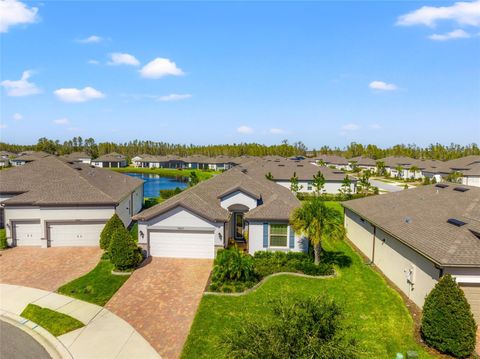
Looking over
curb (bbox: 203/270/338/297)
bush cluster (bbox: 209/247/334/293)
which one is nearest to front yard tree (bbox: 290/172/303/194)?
bush cluster (bbox: 209/247/334/293)

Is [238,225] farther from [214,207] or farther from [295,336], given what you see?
[295,336]

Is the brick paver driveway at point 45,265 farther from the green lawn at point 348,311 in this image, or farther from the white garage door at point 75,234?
the green lawn at point 348,311

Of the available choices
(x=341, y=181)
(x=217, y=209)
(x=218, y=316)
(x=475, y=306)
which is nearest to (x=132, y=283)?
(x=218, y=316)

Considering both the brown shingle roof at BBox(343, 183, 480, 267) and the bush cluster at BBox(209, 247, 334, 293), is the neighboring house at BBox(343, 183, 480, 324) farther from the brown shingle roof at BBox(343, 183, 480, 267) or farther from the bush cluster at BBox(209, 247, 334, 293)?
the bush cluster at BBox(209, 247, 334, 293)

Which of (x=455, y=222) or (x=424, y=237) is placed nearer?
(x=424, y=237)

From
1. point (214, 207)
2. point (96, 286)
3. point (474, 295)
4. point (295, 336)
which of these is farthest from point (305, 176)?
point (295, 336)

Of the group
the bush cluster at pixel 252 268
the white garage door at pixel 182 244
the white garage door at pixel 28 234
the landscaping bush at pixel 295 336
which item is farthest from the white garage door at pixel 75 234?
the landscaping bush at pixel 295 336
